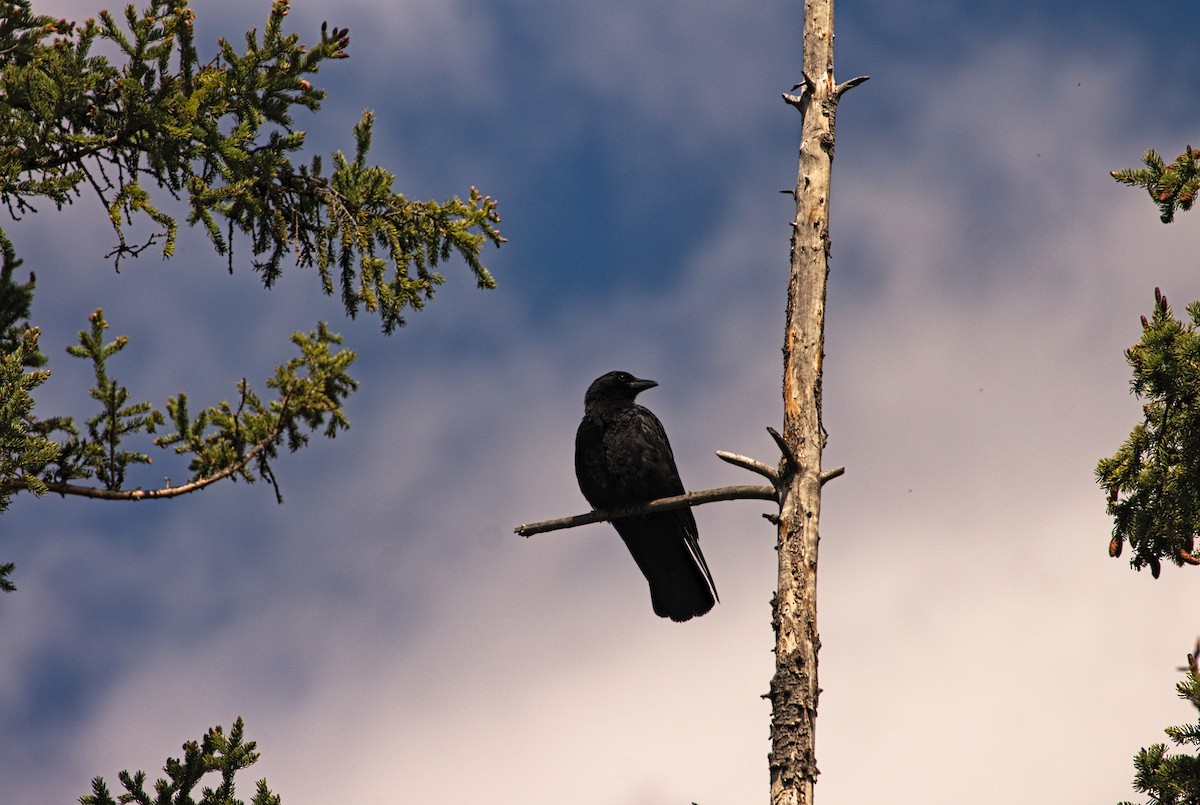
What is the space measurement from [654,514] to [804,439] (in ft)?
7.10

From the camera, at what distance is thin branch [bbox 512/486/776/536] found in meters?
6.24

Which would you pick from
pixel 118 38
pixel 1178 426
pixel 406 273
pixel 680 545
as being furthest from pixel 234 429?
pixel 1178 426

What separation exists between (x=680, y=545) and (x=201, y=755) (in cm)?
389

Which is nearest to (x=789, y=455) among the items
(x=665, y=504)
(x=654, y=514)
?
(x=665, y=504)

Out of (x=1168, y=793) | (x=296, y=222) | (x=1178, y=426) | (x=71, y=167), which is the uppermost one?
(x=296, y=222)

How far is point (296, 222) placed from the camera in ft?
28.7

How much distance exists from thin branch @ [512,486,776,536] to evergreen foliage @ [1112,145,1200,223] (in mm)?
2964

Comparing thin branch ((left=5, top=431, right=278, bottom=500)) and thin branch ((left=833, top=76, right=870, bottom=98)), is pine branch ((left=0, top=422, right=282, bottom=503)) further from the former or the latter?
thin branch ((left=833, top=76, right=870, bottom=98))

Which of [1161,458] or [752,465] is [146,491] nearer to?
[752,465]

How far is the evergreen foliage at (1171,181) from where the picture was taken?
20.7 feet

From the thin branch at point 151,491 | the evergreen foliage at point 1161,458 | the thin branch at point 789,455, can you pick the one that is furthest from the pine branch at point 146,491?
the evergreen foliage at point 1161,458

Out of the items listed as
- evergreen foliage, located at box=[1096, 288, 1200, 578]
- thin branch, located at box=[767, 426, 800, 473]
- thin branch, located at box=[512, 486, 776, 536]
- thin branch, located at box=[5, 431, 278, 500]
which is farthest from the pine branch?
evergreen foliage, located at box=[1096, 288, 1200, 578]

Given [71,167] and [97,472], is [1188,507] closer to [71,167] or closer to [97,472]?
[97,472]

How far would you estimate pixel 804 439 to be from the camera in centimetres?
619
